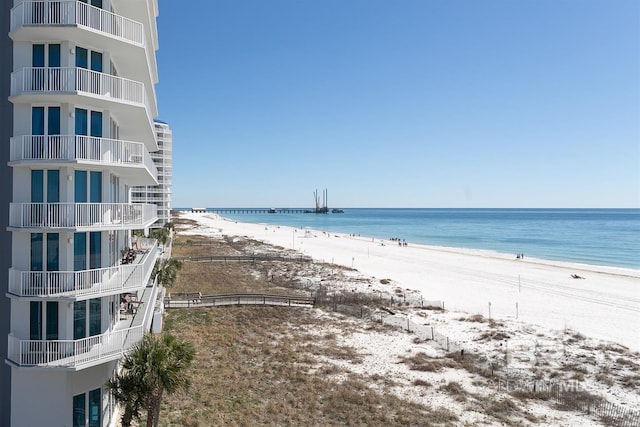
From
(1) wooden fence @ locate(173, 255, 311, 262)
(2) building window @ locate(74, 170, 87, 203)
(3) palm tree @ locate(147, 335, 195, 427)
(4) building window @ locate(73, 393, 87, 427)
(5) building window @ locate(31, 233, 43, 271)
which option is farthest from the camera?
(1) wooden fence @ locate(173, 255, 311, 262)

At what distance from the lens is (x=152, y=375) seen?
1372cm

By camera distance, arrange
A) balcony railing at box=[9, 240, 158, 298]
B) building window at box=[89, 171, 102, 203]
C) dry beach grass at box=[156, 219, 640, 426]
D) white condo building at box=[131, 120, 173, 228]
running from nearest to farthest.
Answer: balcony railing at box=[9, 240, 158, 298] < building window at box=[89, 171, 102, 203] < dry beach grass at box=[156, 219, 640, 426] < white condo building at box=[131, 120, 173, 228]

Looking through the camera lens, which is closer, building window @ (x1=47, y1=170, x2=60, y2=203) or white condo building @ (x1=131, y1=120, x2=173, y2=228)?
building window @ (x1=47, y1=170, x2=60, y2=203)

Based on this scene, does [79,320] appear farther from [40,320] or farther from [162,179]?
[162,179]

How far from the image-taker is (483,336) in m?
29.5

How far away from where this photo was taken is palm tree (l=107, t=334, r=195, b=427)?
13.7m

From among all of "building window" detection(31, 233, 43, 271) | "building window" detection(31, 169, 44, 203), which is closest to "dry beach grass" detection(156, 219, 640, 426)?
"building window" detection(31, 233, 43, 271)

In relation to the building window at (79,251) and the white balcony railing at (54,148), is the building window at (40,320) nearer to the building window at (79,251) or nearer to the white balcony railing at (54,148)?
the building window at (79,251)

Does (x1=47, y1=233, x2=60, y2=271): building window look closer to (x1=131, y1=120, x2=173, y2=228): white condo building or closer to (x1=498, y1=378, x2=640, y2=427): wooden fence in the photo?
(x1=498, y1=378, x2=640, y2=427): wooden fence

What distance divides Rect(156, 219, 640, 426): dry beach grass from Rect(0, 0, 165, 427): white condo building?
495 centimetres

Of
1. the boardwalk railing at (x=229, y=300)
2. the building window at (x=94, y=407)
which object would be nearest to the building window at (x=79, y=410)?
the building window at (x=94, y=407)

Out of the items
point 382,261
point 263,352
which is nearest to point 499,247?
point 382,261

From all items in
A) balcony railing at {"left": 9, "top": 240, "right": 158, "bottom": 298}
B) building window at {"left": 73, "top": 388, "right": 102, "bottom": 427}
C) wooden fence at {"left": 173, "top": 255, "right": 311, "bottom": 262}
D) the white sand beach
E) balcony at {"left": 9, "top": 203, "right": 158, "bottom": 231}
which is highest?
balcony at {"left": 9, "top": 203, "right": 158, "bottom": 231}

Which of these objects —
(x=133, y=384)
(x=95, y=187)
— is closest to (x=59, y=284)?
(x=95, y=187)
